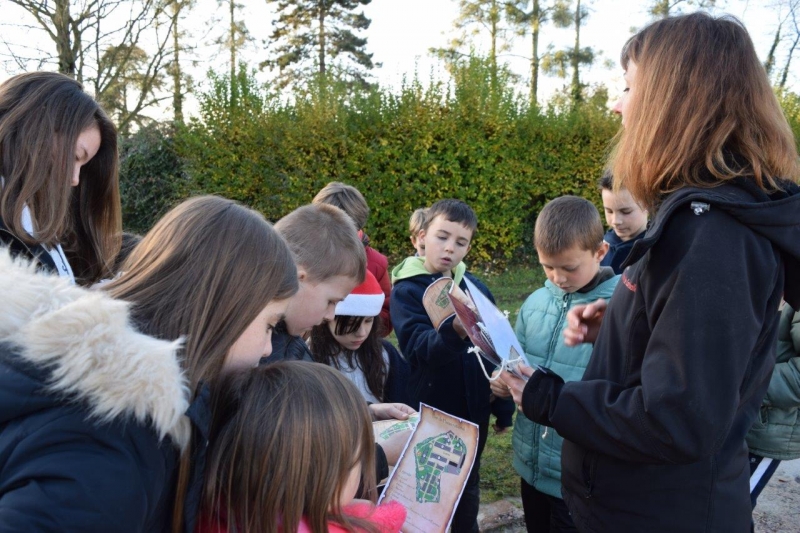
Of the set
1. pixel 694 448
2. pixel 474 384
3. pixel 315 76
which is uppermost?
pixel 315 76

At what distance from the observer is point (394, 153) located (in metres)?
10.7

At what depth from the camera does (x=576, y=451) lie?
1693 millimetres

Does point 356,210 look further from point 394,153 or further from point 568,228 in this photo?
point 394,153

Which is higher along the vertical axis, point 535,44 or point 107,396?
point 535,44

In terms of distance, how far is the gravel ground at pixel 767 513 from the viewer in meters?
Result: 3.39

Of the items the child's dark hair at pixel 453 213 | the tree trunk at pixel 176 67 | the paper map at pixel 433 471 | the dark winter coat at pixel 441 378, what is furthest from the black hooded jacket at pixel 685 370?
the tree trunk at pixel 176 67

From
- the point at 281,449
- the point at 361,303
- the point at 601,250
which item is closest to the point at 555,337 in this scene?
the point at 601,250

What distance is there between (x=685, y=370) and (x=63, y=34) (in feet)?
40.3

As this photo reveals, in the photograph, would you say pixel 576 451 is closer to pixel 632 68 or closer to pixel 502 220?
pixel 632 68

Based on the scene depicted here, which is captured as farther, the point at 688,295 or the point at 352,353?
the point at 352,353

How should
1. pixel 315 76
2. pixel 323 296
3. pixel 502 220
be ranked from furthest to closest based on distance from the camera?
pixel 502 220 → pixel 315 76 → pixel 323 296

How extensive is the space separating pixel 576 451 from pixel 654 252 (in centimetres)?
63

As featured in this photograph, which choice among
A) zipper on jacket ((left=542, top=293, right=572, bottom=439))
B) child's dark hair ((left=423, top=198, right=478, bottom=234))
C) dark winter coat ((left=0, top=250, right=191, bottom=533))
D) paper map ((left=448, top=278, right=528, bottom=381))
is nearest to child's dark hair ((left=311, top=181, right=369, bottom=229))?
child's dark hair ((left=423, top=198, right=478, bottom=234))

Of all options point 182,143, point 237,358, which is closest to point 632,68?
point 237,358
